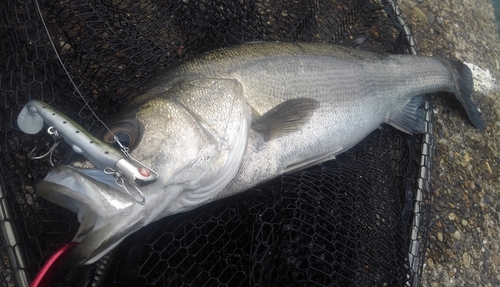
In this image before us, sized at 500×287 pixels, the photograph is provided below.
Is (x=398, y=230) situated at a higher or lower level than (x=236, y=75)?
lower

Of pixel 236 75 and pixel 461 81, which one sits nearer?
pixel 236 75

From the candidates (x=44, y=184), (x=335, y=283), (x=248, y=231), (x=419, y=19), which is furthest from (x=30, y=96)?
(x=419, y=19)

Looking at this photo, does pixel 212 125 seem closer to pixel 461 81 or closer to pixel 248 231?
pixel 248 231

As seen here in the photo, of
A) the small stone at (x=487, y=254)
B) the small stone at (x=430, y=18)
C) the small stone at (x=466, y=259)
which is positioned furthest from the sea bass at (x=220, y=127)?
the small stone at (x=430, y=18)

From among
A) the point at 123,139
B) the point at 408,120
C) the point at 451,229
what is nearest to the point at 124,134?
the point at 123,139

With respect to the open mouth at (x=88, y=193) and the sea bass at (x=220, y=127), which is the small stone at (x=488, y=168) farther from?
the open mouth at (x=88, y=193)

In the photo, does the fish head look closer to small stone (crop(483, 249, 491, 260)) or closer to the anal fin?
the anal fin

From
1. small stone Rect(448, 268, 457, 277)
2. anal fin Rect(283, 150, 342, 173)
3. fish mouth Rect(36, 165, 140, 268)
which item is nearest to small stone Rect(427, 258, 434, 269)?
small stone Rect(448, 268, 457, 277)
